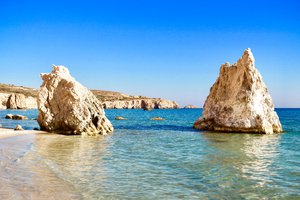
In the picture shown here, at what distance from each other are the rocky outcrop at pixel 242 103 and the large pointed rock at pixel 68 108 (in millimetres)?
13479

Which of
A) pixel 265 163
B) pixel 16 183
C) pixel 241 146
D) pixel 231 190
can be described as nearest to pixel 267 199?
pixel 231 190

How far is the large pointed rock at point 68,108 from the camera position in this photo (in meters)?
32.3

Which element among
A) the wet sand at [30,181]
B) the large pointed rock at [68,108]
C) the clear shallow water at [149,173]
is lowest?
the clear shallow water at [149,173]

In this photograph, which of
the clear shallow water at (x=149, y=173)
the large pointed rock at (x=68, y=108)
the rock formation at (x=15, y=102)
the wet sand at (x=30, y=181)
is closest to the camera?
the wet sand at (x=30, y=181)

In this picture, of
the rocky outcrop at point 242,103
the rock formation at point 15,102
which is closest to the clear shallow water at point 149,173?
→ the rocky outcrop at point 242,103

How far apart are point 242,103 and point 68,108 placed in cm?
1922

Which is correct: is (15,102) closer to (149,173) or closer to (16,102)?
(16,102)

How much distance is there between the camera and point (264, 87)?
37312 millimetres

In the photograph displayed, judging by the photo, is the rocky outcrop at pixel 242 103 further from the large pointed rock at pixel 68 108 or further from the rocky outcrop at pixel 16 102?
the rocky outcrop at pixel 16 102

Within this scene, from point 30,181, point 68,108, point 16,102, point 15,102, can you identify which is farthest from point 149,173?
point 16,102

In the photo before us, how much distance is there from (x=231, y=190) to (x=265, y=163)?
258 inches

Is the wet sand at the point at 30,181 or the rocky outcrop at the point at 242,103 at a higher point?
the rocky outcrop at the point at 242,103

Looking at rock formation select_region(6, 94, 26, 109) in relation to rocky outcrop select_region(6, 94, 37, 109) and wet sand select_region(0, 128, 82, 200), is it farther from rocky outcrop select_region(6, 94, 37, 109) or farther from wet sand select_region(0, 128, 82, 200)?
wet sand select_region(0, 128, 82, 200)

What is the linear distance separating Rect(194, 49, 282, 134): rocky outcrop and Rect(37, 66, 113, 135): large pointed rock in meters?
13.5
